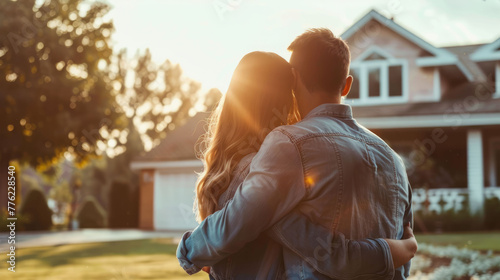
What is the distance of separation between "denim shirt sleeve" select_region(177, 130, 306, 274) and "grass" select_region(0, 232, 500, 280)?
6.97m

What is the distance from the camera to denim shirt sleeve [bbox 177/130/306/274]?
1701 mm

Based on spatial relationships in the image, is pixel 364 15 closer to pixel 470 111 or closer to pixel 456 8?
pixel 470 111

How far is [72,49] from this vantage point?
25172mm

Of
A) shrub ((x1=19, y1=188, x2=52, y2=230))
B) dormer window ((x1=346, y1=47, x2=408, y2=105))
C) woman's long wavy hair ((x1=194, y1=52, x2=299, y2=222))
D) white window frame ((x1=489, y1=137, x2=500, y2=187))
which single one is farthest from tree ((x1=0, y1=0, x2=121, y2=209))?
woman's long wavy hair ((x1=194, y1=52, x2=299, y2=222))

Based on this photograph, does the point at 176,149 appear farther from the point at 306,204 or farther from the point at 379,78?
the point at 306,204

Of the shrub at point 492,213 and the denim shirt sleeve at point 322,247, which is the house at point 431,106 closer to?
the shrub at point 492,213

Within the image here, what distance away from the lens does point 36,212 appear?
74.9 feet

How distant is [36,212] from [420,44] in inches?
579

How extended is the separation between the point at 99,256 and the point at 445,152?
37.7 ft

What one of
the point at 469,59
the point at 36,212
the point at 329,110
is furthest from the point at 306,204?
the point at 36,212

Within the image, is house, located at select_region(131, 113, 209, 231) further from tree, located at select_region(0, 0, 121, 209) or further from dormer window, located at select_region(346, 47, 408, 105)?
dormer window, located at select_region(346, 47, 408, 105)

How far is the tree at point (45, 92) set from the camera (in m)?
23.3

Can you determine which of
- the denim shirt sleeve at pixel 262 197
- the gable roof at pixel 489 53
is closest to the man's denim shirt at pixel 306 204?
the denim shirt sleeve at pixel 262 197

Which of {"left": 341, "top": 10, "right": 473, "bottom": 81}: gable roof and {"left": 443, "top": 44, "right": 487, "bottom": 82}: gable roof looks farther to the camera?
{"left": 443, "top": 44, "right": 487, "bottom": 82}: gable roof
